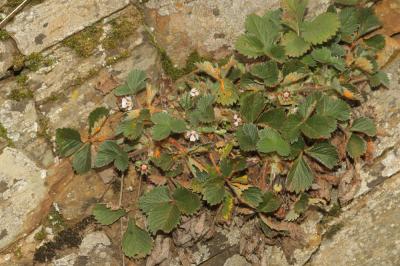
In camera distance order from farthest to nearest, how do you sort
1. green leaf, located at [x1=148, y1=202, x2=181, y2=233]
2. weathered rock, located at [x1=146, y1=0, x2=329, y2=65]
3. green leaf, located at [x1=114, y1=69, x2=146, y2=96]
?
1. weathered rock, located at [x1=146, y1=0, x2=329, y2=65]
2. green leaf, located at [x1=114, y1=69, x2=146, y2=96]
3. green leaf, located at [x1=148, y1=202, x2=181, y2=233]

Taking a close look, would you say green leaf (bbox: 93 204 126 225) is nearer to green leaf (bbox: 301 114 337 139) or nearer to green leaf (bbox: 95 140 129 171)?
green leaf (bbox: 95 140 129 171)

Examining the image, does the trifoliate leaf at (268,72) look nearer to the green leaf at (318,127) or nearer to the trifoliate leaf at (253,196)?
the green leaf at (318,127)

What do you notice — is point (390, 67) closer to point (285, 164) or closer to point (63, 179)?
point (285, 164)

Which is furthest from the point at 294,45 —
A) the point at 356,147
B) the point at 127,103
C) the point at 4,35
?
the point at 4,35

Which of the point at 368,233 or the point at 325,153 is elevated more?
the point at 325,153

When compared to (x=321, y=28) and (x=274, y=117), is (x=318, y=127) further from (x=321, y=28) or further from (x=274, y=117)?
(x=321, y=28)

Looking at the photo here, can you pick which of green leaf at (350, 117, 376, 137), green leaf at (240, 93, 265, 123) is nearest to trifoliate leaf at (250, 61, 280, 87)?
green leaf at (240, 93, 265, 123)

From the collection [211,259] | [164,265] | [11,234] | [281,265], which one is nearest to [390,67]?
[281,265]
